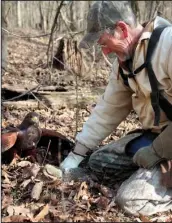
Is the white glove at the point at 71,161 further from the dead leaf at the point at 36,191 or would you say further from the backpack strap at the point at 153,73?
the backpack strap at the point at 153,73

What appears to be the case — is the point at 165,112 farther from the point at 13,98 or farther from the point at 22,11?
the point at 22,11

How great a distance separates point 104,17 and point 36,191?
1.39m

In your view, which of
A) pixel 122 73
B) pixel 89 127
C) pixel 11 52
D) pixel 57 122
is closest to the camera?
pixel 122 73

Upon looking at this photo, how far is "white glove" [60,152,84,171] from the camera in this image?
12.6ft

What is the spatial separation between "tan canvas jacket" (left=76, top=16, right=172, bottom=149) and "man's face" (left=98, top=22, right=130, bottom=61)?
11 cm

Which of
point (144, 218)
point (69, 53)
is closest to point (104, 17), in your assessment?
point (144, 218)

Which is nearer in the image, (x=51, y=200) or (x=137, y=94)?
(x=51, y=200)

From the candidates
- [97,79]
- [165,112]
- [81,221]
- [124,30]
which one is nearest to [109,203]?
[81,221]

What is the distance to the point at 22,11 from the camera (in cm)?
2300

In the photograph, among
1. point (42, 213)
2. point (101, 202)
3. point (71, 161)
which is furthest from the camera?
point (71, 161)

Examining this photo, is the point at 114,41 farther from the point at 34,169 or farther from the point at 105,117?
the point at 34,169

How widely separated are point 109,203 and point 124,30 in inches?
50.2

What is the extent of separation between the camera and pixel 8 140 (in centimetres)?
373

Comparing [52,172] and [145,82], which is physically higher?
[145,82]
